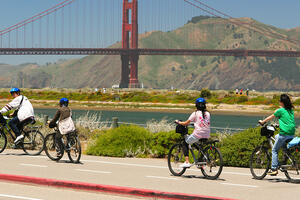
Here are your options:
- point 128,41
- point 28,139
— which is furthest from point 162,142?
point 128,41

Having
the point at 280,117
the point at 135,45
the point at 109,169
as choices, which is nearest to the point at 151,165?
the point at 109,169

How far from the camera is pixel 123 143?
614 inches

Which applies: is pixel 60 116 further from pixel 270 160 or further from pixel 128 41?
pixel 128 41

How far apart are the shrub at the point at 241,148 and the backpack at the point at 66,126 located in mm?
3715

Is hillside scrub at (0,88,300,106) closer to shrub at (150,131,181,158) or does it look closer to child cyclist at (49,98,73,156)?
shrub at (150,131,181,158)

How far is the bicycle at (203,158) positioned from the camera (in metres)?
10.6

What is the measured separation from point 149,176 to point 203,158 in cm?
122

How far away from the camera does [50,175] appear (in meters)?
11.2

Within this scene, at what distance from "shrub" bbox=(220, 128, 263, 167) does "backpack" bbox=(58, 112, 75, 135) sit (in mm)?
3715

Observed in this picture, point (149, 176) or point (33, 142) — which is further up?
point (33, 142)

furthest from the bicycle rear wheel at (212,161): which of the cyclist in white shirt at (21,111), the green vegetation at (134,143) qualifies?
the cyclist in white shirt at (21,111)

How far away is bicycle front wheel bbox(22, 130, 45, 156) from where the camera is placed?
49.4 feet

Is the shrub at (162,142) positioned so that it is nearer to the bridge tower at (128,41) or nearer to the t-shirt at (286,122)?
the t-shirt at (286,122)

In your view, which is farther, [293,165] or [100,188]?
[293,165]
